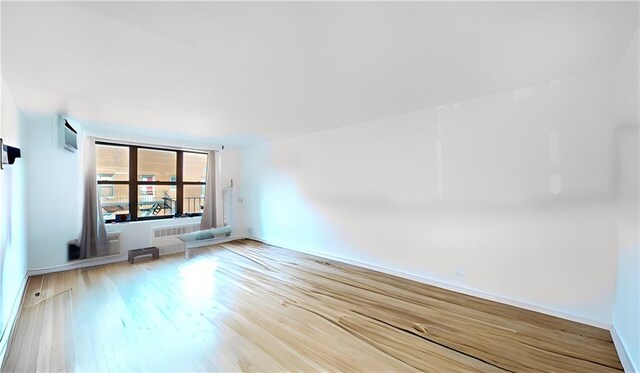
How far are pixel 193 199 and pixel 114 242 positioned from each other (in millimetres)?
1774

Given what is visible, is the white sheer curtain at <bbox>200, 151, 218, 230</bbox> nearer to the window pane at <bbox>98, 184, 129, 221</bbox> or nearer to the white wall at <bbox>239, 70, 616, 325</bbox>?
the window pane at <bbox>98, 184, 129, 221</bbox>

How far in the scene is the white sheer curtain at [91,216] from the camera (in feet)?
14.2

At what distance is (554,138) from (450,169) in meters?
1.03

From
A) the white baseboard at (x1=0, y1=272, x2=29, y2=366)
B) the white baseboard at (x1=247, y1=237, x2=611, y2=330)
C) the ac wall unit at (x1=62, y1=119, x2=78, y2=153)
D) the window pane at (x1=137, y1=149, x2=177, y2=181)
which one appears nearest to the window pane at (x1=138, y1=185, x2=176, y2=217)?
the window pane at (x1=137, y1=149, x2=177, y2=181)

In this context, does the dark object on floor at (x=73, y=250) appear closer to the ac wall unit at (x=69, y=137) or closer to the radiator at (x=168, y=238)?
the radiator at (x=168, y=238)

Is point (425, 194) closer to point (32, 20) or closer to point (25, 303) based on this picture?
point (32, 20)

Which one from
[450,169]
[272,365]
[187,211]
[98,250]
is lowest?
[272,365]

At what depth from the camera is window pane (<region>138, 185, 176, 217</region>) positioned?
17.6ft

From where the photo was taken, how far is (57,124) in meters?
3.86

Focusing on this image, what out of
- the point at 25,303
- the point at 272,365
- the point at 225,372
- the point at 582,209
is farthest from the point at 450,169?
the point at 25,303

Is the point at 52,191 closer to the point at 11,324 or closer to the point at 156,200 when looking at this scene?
the point at 156,200

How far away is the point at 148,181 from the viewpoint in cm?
544

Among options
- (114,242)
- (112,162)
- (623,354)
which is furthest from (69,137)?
(623,354)

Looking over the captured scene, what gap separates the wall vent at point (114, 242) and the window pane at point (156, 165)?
1209 mm
